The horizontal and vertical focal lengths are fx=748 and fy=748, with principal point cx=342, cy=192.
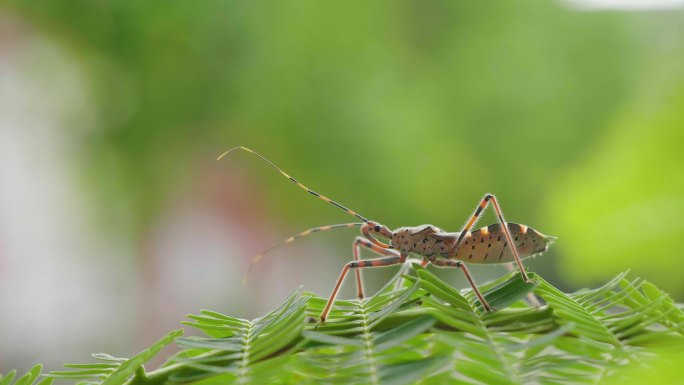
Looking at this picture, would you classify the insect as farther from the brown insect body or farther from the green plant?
the green plant

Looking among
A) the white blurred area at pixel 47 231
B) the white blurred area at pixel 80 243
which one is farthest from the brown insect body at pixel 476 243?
the white blurred area at pixel 47 231

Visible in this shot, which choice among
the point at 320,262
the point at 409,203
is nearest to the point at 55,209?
the point at 320,262

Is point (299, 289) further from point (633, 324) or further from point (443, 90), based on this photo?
point (443, 90)

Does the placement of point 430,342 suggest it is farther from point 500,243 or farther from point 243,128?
point 243,128

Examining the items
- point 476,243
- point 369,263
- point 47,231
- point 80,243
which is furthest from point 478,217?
point 47,231

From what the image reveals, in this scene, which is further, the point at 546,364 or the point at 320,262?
the point at 320,262

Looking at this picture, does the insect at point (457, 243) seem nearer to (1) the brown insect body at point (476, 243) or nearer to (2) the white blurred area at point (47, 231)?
(1) the brown insect body at point (476, 243)

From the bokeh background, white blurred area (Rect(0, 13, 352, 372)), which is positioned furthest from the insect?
white blurred area (Rect(0, 13, 352, 372))
